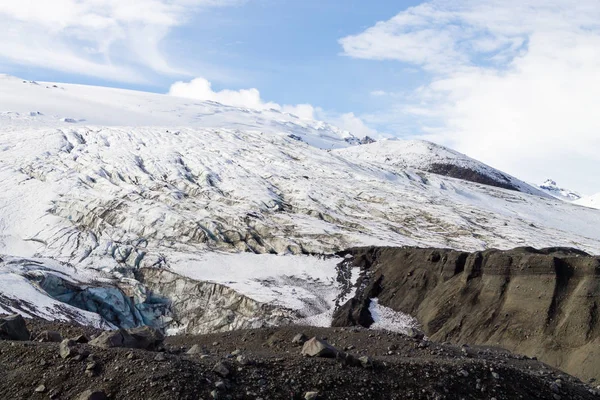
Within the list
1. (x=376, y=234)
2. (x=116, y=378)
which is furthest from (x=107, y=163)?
(x=116, y=378)

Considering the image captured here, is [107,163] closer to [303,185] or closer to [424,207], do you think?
[303,185]

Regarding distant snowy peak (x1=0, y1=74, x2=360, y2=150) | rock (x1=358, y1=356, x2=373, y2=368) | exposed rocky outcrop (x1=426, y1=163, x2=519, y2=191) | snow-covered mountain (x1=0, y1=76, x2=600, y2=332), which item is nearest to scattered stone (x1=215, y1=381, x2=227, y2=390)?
rock (x1=358, y1=356, x2=373, y2=368)

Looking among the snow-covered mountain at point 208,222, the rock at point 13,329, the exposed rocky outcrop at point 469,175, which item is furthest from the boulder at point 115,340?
the exposed rocky outcrop at point 469,175

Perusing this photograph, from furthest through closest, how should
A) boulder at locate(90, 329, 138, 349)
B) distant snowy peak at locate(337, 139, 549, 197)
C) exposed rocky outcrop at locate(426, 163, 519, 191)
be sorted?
distant snowy peak at locate(337, 139, 549, 197) → exposed rocky outcrop at locate(426, 163, 519, 191) → boulder at locate(90, 329, 138, 349)

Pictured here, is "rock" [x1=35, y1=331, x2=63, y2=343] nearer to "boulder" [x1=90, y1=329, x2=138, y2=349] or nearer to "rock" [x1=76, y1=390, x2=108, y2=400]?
"boulder" [x1=90, y1=329, x2=138, y2=349]

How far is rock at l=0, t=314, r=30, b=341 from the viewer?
56.1 feet

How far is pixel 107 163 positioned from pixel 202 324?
40919mm

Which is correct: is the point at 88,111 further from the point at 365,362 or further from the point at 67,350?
the point at 365,362

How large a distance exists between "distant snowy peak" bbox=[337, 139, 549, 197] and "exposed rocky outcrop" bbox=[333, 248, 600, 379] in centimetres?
10718

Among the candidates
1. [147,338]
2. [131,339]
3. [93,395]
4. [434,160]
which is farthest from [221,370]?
[434,160]

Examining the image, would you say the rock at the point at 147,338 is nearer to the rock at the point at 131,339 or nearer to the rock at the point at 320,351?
the rock at the point at 131,339

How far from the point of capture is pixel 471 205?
313 ft

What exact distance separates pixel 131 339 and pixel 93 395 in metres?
3.55

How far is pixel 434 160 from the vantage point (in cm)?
16588
